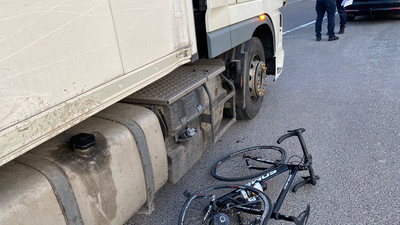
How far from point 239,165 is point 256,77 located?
1311 mm

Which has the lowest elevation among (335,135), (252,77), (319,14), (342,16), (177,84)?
(335,135)

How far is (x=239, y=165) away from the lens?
3629mm

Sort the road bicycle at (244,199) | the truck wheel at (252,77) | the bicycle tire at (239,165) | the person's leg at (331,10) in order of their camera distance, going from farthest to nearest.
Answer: the person's leg at (331,10), the truck wheel at (252,77), the bicycle tire at (239,165), the road bicycle at (244,199)

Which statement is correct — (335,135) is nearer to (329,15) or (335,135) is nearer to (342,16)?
(329,15)

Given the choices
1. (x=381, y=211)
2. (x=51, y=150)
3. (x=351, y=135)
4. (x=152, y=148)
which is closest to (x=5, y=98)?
(x=51, y=150)

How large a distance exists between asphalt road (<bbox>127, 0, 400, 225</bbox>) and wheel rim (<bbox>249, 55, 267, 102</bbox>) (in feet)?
1.53

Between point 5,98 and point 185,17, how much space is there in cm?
159

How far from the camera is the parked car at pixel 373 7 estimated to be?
1066 cm

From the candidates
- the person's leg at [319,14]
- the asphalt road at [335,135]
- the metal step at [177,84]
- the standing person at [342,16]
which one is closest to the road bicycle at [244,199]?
the asphalt road at [335,135]

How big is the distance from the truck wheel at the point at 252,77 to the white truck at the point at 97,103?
35.9 inches

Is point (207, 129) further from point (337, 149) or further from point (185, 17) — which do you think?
point (337, 149)

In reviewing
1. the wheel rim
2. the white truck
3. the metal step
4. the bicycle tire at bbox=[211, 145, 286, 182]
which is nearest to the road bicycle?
the bicycle tire at bbox=[211, 145, 286, 182]

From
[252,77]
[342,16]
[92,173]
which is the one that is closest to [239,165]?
[252,77]

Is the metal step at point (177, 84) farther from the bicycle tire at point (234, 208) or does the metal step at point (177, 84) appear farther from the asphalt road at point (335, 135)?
the asphalt road at point (335, 135)
